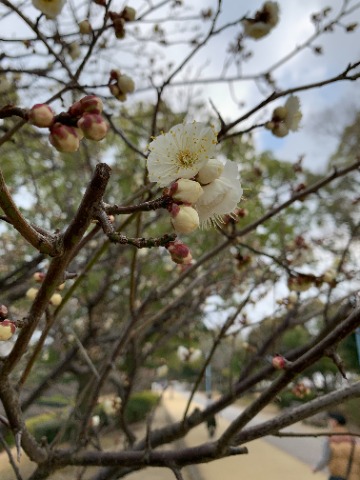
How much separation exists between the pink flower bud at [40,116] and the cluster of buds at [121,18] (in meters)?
1.33

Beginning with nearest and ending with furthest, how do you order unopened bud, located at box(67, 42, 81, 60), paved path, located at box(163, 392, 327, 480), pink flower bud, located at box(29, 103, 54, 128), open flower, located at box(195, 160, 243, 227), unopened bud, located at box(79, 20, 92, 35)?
pink flower bud, located at box(29, 103, 54, 128) < open flower, located at box(195, 160, 243, 227) < unopened bud, located at box(79, 20, 92, 35) < unopened bud, located at box(67, 42, 81, 60) < paved path, located at box(163, 392, 327, 480)

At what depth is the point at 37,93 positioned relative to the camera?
325cm

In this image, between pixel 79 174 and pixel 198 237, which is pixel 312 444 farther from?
pixel 79 174

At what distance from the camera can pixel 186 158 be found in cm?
90

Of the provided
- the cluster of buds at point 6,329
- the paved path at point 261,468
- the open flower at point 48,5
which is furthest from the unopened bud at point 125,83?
the paved path at point 261,468

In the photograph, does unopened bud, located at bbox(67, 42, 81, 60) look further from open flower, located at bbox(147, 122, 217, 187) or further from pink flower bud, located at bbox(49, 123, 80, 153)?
pink flower bud, located at bbox(49, 123, 80, 153)

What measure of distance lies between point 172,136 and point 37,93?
109 inches

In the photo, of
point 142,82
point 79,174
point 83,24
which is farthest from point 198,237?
point 83,24

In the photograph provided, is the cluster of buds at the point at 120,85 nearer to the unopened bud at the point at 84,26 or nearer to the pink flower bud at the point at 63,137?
the unopened bud at the point at 84,26

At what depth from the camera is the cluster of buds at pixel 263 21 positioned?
1779 mm

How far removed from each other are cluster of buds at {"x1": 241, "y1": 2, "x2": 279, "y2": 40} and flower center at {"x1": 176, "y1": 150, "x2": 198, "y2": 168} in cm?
125

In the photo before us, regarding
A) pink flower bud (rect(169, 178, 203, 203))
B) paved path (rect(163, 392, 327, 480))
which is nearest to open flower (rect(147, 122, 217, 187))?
pink flower bud (rect(169, 178, 203, 203))

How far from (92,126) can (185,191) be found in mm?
198

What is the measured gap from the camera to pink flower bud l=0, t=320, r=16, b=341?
30.0 inches
